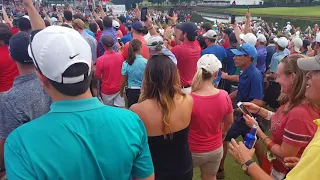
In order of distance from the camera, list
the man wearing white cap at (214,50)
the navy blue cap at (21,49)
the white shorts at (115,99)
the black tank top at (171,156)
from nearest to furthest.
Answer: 1. the navy blue cap at (21,49)
2. the black tank top at (171,156)
3. the white shorts at (115,99)
4. the man wearing white cap at (214,50)

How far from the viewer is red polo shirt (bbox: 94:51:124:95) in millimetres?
5316

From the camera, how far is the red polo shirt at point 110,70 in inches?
209

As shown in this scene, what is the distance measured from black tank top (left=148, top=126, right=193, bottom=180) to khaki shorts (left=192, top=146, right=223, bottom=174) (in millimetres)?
417

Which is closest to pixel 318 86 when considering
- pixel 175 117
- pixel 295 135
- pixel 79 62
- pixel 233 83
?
pixel 295 135

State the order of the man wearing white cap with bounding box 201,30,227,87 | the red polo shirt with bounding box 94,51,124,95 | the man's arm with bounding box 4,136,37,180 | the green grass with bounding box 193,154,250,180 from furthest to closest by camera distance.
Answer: the man wearing white cap with bounding box 201,30,227,87 < the red polo shirt with bounding box 94,51,124,95 < the green grass with bounding box 193,154,250,180 < the man's arm with bounding box 4,136,37,180

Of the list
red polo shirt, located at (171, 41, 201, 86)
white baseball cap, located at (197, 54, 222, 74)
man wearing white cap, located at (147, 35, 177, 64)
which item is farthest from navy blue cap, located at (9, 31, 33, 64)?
red polo shirt, located at (171, 41, 201, 86)

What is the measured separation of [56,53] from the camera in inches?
54.2

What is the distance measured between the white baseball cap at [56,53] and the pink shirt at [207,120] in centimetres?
191

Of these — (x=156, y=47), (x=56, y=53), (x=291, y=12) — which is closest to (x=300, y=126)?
(x=56, y=53)

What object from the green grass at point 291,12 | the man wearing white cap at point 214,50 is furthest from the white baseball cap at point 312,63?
the green grass at point 291,12

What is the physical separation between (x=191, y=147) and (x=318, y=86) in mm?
1737

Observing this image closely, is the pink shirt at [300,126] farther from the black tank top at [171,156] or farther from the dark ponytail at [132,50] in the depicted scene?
the dark ponytail at [132,50]

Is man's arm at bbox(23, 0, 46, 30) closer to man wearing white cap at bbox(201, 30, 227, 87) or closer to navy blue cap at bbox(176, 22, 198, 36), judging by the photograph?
navy blue cap at bbox(176, 22, 198, 36)

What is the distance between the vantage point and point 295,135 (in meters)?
2.40
